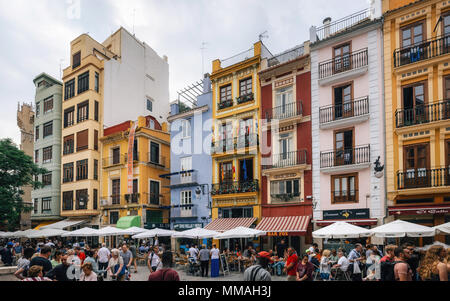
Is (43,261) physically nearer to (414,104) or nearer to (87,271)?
(87,271)

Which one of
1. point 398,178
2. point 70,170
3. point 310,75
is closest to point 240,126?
point 310,75

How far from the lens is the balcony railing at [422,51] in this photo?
18172mm

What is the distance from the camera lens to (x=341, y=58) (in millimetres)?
21438

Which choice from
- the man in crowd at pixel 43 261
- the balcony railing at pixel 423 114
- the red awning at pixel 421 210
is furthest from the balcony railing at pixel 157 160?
the man in crowd at pixel 43 261


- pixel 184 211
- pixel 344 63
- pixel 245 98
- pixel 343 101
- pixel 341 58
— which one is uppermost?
pixel 341 58

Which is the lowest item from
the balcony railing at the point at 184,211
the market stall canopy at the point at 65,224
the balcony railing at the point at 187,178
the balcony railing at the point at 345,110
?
the market stall canopy at the point at 65,224

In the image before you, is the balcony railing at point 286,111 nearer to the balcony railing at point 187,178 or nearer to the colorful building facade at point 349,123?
the colorful building facade at point 349,123

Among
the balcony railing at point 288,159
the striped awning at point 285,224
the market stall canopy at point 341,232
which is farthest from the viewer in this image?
the balcony railing at point 288,159

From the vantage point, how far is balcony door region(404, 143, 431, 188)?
17.8 meters

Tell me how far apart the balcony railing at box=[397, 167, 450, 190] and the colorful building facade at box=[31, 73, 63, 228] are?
33.1m

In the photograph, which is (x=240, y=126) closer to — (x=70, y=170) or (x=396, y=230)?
(x=396, y=230)

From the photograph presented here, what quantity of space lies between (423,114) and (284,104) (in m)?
8.64

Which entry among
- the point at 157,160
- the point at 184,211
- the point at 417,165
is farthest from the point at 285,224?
the point at 157,160

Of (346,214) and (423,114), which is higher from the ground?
(423,114)
